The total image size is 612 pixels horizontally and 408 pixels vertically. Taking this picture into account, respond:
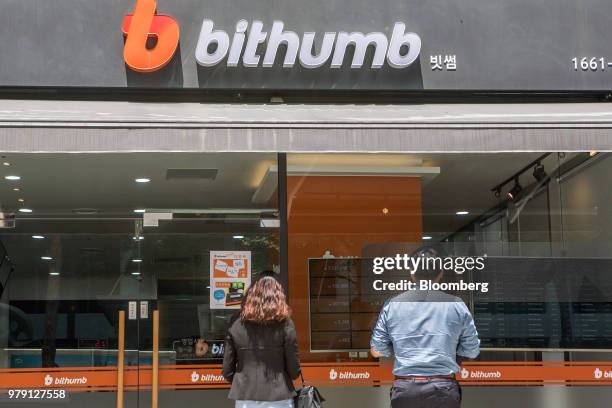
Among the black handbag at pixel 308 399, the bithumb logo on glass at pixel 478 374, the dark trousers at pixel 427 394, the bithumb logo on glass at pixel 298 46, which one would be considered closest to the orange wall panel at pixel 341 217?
the bithumb logo on glass at pixel 298 46

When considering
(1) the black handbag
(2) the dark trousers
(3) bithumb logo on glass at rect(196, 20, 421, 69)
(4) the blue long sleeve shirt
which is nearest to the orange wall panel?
(3) bithumb logo on glass at rect(196, 20, 421, 69)

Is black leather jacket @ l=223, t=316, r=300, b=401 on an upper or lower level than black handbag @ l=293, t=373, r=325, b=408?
upper

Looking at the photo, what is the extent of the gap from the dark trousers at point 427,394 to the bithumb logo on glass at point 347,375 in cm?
185

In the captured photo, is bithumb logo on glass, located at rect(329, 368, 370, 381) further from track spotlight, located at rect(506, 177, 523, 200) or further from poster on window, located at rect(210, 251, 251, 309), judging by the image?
track spotlight, located at rect(506, 177, 523, 200)

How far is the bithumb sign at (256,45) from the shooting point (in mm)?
7129

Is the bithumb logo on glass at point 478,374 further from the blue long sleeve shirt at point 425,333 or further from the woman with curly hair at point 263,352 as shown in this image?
the woman with curly hair at point 263,352

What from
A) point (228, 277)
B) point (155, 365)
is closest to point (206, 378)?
point (155, 365)

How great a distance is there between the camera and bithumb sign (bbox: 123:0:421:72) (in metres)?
7.13

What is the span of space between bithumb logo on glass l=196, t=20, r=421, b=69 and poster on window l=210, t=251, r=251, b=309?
1.70 m

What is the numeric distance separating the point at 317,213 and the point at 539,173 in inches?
80.9

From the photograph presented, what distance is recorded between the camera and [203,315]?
7.46 meters

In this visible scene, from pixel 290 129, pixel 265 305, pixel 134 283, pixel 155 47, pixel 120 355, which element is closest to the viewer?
pixel 265 305

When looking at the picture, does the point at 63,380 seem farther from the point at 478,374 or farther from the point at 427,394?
the point at 478,374

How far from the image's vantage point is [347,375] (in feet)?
24.1
